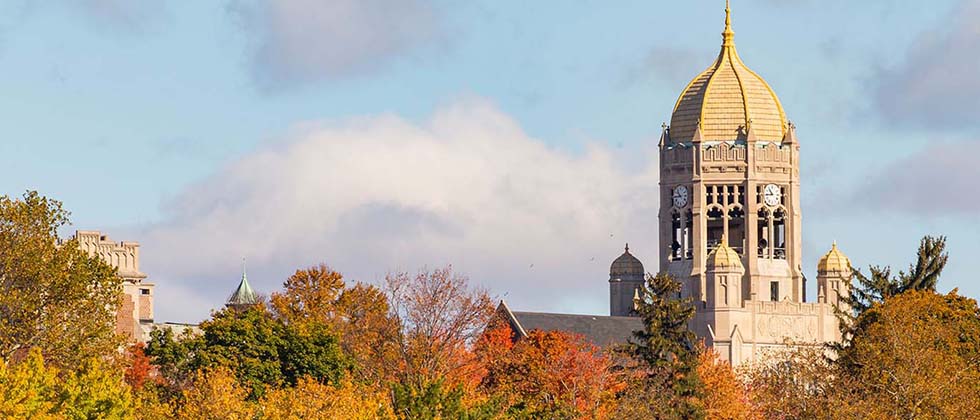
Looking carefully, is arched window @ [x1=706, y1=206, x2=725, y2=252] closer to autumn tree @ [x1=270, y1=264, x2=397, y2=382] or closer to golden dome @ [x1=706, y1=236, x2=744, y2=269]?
golden dome @ [x1=706, y1=236, x2=744, y2=269]

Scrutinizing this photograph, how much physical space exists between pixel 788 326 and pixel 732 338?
6027mm

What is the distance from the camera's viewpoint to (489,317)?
138 metres

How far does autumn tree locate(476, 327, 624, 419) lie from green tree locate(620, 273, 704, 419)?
1.74 m

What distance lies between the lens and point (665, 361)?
419 feet

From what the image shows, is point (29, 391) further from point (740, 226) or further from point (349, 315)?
point (740, 226)

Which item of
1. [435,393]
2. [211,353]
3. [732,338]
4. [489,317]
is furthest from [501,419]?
[732,338]

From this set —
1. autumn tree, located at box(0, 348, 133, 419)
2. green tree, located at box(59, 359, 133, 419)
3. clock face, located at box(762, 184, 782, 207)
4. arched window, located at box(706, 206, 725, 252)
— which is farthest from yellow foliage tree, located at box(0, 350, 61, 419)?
clock face, located at box(762, 184, 782, 207)

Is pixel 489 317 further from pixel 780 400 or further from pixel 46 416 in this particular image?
pixel 46 416

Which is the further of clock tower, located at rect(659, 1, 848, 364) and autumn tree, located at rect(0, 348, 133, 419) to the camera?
clock tower, located at rect(659, 1, 848, 364)

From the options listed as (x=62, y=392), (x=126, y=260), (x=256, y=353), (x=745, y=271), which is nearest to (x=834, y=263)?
(x=745, y=271)

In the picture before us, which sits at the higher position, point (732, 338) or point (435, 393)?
A: point (732, 338)

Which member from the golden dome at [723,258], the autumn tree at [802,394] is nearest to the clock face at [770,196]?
the golden dome at [723,258]

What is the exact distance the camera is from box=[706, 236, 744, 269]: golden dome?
188500 mm

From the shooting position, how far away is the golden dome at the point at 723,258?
618 ft
